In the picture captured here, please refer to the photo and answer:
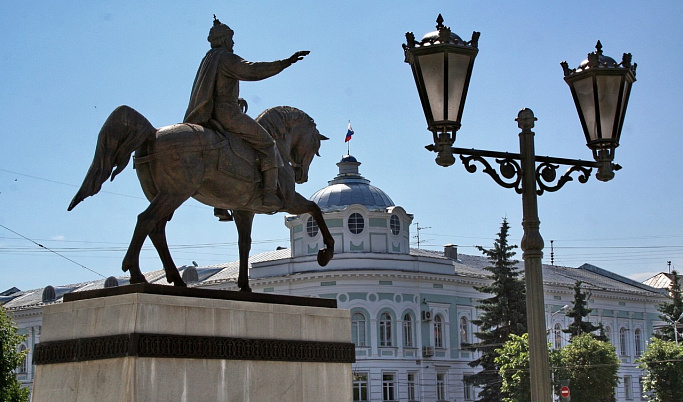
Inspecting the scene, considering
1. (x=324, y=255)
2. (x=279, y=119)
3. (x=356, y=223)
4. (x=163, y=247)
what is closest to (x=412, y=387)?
(x=356, y=223)

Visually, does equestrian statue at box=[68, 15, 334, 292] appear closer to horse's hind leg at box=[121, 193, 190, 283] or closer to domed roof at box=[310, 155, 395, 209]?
horse's hind leg at box=[121, 193, 190, 283]

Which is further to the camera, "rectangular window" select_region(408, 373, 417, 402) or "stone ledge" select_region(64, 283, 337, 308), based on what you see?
"rectangular window" select_region(408, 373, 417, 402)

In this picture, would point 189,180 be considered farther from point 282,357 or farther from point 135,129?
point 282,357

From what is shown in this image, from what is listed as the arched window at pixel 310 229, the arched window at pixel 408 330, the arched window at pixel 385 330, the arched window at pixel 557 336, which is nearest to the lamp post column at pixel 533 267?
the arched window at pixel 385 330

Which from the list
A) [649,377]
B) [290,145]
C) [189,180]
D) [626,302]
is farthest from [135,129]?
[626,302]

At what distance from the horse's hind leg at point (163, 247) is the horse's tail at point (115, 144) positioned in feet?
2.29

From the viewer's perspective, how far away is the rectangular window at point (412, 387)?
168ft

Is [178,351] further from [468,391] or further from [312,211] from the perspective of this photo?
[468,391]

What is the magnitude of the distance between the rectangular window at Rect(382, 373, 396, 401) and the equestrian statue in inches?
1549

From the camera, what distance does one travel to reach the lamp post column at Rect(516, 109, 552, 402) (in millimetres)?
7570

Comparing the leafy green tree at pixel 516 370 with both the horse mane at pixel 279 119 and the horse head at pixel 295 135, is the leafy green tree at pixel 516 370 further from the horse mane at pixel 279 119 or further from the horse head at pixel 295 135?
the horse mane at pixel 279 119

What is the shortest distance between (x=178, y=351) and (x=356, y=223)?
4181 centimetres

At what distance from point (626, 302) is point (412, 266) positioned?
19.0 metres

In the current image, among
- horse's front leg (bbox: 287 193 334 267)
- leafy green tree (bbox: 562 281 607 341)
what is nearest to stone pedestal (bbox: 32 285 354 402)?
horse's front leg (bbox: 287 193 334 267)
